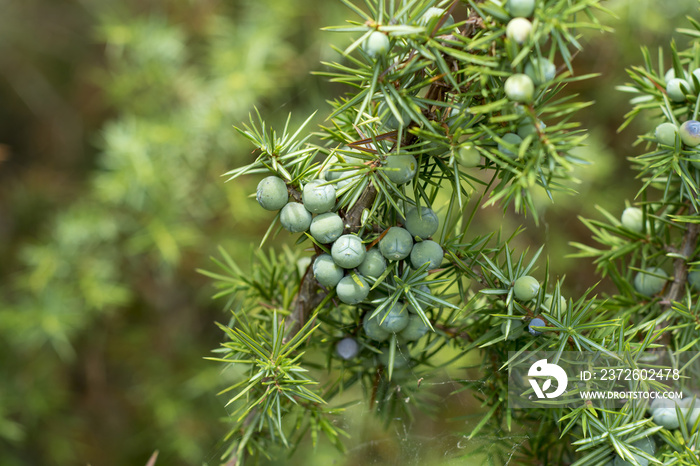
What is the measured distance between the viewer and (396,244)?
0.30 metres

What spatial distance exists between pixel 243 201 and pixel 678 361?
0.78 m

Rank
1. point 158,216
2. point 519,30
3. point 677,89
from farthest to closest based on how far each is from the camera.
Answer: point 158,216 → point 677,89 → point 519,30

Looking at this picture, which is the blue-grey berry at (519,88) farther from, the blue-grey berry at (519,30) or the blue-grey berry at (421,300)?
the blue-grey berry at (421,300)

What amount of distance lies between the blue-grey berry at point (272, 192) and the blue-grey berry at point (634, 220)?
0.27m

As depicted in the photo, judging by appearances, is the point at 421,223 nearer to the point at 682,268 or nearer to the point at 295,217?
the point at 295,217

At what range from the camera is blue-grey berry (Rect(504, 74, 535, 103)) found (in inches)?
9.6

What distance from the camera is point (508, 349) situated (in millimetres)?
349

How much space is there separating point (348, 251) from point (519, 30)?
0.14m

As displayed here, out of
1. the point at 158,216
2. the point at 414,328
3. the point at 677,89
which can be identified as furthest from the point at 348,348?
the point at 158,216

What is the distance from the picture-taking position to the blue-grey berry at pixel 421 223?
12.0 inches

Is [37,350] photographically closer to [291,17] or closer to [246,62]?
[246,62]

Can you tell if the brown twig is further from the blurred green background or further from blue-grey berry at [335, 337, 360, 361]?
the blurred green background

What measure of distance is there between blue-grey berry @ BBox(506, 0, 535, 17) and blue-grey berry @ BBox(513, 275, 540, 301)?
15 centimetres

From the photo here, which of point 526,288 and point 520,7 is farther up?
point 520,7
